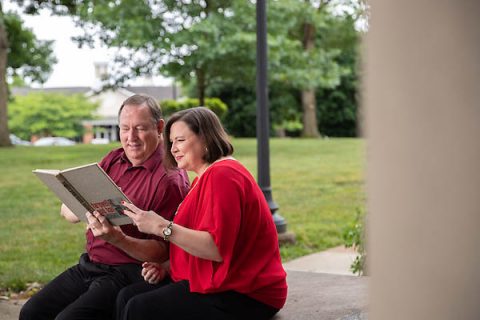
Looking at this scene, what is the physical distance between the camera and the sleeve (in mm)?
2973

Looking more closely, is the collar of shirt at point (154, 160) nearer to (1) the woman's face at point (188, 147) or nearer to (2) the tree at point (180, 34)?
(1) the woman's face at point (188, 147)

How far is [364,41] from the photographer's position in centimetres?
181

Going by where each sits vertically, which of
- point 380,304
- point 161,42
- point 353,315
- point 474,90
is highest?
point 161,42

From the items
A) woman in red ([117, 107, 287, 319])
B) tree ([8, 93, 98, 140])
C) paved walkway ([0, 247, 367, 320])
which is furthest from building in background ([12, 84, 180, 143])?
woman in red ([117, 107, 287, 319])

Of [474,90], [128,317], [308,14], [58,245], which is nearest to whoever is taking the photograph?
[474,90]

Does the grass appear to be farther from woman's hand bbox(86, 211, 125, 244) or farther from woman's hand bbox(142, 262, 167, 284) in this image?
woman's hand bbox(86, 211, 125, 244)

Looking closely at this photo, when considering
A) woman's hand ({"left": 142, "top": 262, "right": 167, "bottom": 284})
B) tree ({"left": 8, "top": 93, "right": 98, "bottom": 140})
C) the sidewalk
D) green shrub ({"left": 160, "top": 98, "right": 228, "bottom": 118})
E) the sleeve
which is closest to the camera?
the sleeve

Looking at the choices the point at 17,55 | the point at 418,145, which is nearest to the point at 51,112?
the point at 17,55

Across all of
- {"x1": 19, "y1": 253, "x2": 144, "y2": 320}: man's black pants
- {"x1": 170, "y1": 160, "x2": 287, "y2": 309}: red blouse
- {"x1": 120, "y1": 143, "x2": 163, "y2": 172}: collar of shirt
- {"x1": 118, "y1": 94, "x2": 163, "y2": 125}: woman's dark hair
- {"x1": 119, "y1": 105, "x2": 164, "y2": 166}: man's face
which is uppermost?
{"x1": 118, "y1": 94, "x2": 163, "y2": 125}: woman's dark hair

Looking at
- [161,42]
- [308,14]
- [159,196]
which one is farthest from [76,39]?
[159,196]

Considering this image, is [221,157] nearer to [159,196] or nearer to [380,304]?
[159,196]

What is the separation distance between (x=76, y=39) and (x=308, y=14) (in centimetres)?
623

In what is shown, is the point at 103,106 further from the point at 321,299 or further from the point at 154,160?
the point at 154,160

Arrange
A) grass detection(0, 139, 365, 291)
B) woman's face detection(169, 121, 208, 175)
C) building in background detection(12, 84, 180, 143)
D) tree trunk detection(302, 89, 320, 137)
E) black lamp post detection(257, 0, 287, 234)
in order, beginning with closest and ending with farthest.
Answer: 1. woman's face detection(169, 121, 208, 175)
2. black lamp post detection(257, 0, 287, 234)
3. grass detection(0, 139, 365, 291)
4. tree trunk detection(302, 89, 320, 137)
5. building in background detection(12, 84, 180, 143)
